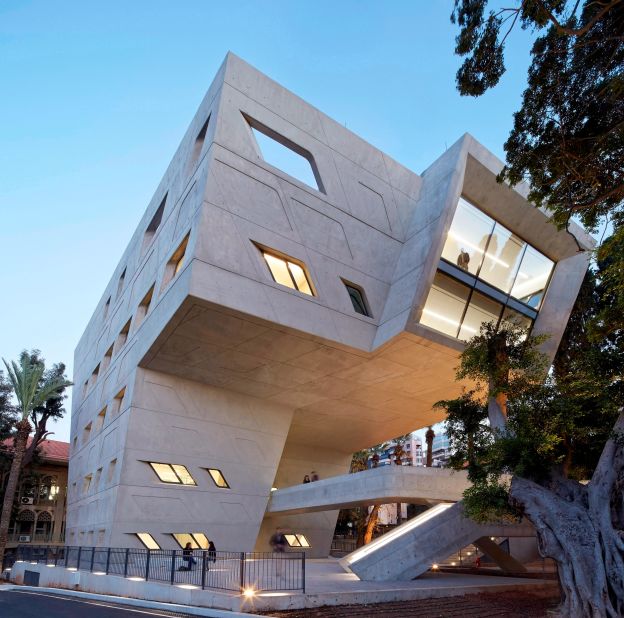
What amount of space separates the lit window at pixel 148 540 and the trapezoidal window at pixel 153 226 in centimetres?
1420

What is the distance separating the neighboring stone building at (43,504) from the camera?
4934cm

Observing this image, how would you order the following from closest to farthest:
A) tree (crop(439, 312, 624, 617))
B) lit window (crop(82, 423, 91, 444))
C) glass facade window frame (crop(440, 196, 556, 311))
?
tree (crop(439, 312, 624, 617))
glass facade window frame (crop(440, 196, 556, 311))
lit window (crop(82, 423, 91, 444))

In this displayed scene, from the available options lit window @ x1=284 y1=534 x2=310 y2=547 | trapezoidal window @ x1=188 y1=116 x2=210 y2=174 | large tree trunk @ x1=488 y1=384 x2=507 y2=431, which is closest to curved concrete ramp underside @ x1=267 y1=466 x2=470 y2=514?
large tree trunk @ x1=488 y1=384 x2=507 y2=431

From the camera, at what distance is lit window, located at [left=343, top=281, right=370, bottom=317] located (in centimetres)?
2050

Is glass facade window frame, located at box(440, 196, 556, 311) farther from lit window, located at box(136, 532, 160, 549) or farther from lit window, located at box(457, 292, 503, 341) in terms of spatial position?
lit window, located at box(136, 532, 160, 549)

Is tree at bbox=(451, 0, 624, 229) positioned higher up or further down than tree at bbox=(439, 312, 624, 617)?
higher up

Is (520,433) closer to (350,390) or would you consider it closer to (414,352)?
(414,352)

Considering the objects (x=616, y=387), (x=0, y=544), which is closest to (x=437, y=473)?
(x=616, y=387)

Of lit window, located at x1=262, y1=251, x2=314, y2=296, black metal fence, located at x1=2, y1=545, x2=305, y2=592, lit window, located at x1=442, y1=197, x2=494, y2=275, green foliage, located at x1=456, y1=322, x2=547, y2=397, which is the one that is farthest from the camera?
lit window, located at x1=442, y1=197, x2=494, y2=275

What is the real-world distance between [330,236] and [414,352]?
5.71 metres

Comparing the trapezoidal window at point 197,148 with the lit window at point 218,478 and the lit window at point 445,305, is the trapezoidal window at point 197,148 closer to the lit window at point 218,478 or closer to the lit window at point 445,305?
the lit window at point 445,305

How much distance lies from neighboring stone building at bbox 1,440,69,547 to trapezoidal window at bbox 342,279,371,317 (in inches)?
1607

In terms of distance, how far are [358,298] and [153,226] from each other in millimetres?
12836

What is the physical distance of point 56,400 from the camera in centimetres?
4456
